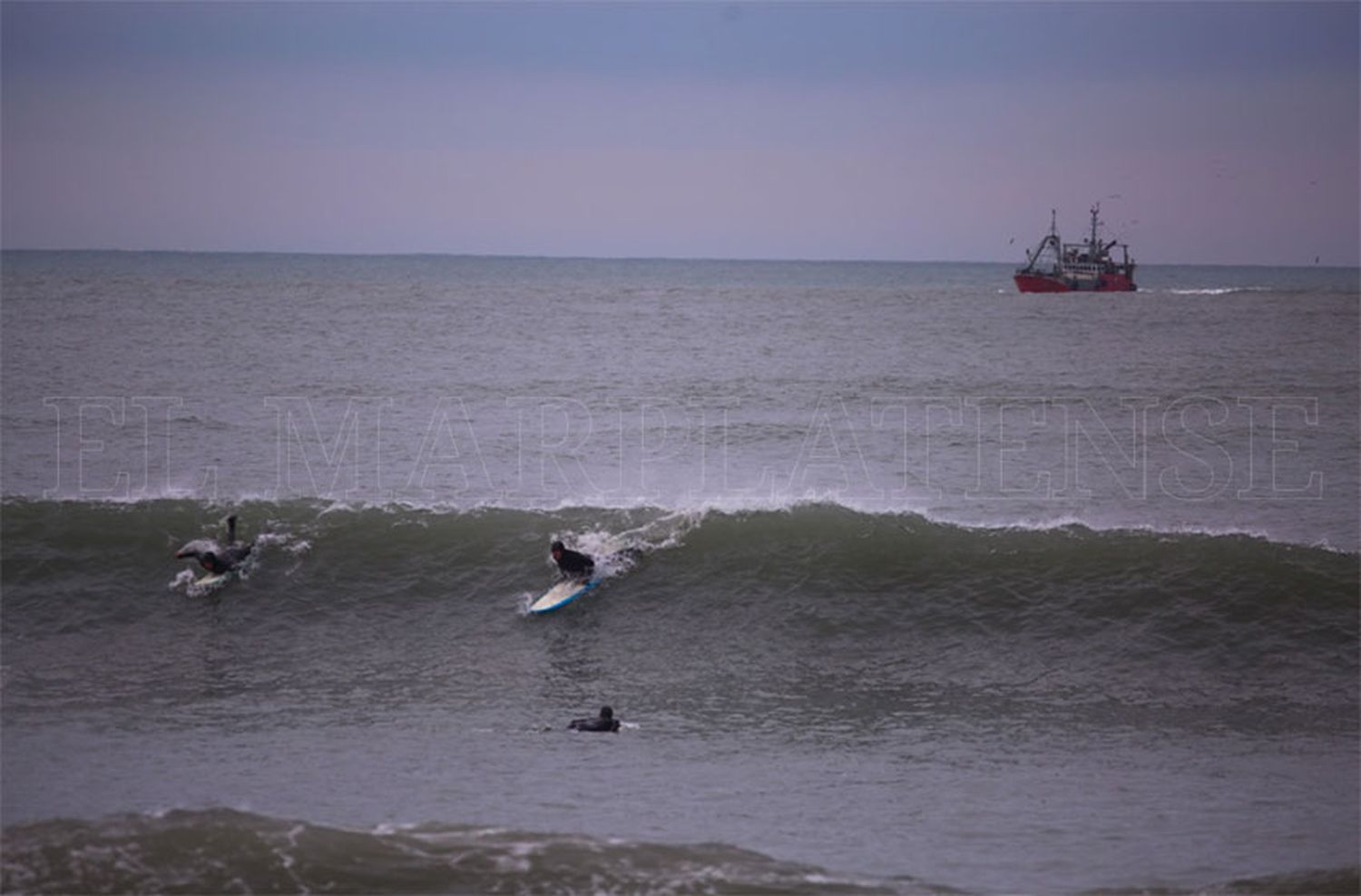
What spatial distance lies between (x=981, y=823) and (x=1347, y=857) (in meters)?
2.93

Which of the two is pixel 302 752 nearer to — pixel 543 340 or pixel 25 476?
pixel 25 476

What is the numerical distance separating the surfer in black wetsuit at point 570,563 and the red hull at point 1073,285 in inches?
2798

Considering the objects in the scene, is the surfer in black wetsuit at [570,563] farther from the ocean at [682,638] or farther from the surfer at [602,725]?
the surfer at [602,725]

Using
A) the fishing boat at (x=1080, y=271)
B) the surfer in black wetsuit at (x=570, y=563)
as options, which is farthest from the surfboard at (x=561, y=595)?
the fishing boat at (x=1080, y=271)

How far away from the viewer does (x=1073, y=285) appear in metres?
85.1

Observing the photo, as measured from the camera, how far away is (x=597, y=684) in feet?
52.5

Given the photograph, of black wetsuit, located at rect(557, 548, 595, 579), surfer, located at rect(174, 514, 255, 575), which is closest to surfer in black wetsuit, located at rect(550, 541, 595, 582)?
black wetsuit, located at rect(557, 548, 595, 579)

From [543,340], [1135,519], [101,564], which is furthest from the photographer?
[543,340]

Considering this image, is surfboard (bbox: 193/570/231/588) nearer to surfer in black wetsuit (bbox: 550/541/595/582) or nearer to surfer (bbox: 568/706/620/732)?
surfer in black wetsuit (bbox: 550/541/595/582)

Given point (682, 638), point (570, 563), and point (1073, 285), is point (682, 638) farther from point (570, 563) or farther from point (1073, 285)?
point (1073, 285)

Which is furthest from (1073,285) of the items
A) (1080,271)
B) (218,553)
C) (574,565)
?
(218,553)

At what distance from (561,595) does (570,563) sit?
0.50 meters

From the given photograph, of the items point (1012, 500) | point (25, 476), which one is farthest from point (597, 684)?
point (25, 476)

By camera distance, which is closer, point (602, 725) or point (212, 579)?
point (602, 725)
